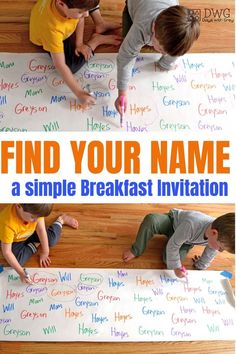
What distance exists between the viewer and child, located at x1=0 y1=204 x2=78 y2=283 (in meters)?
1.11

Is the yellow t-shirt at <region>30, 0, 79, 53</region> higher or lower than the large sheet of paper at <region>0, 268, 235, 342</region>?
higher

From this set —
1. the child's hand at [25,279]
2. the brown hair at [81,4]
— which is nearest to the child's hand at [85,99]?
the brown hair at [81,4]

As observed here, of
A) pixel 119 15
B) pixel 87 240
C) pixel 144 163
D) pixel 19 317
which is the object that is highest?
pixel 119 15

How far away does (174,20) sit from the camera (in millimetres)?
1018

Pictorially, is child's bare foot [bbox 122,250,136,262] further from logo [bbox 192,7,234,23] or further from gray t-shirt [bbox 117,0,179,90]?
logo [bbox 192,7,234,23]

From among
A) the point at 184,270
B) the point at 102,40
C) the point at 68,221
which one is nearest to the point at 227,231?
the point at 184,270

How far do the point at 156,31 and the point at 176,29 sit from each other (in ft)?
0.20

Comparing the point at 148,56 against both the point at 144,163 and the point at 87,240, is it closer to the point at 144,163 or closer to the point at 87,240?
the point at 144,163

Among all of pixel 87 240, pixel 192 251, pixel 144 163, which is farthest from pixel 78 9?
pixel 192 251

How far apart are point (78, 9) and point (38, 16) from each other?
174 millimetres

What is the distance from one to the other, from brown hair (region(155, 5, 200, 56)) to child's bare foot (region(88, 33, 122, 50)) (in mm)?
322

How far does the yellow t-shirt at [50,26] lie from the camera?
3.85ft

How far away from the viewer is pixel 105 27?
137 cm

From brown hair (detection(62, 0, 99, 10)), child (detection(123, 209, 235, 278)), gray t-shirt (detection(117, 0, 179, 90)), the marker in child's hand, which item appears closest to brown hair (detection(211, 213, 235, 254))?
child (detection(123, 209, 235, 278))
